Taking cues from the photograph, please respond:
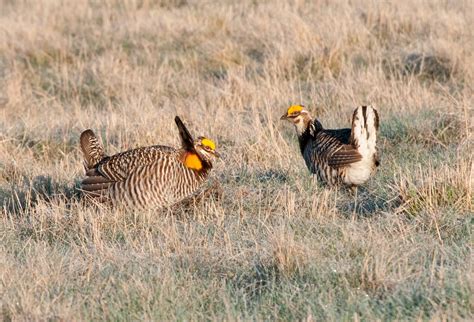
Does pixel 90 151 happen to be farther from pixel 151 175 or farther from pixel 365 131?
pixel 365 131

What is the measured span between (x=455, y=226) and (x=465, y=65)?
4.13 meters

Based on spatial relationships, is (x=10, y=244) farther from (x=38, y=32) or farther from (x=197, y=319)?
(x=38, y=32)

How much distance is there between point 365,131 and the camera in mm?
5918

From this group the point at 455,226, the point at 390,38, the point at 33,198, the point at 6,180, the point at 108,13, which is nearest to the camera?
the point at 455,226

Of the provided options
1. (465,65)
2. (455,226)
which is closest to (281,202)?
(455,226)

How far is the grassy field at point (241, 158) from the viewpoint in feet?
13.3

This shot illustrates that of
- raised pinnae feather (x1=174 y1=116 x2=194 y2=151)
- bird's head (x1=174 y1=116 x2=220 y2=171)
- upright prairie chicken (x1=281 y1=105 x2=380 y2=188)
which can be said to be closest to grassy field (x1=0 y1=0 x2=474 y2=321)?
upright prairie chicken (x1=281 y1=105 x2=380 y2=188)

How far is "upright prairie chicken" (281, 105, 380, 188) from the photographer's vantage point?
5891mm

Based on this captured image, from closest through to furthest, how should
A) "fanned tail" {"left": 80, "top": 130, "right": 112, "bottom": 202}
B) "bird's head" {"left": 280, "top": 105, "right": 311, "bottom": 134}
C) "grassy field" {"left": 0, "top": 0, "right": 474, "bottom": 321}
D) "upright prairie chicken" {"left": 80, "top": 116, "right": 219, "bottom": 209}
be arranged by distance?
"grassy field" {"left": 0, "top": 0, "right": 474, "bottom": 321} → "upright prairie chicken" {"left": 80, "top": 116, "right": 219, "bottom": 209} → "fanned tail" {"left": 80, "top": 130, "right": 112, "bottom": 202} → "bird's head" {"left": 280, "top": 105, "right": 311, "bottom": 134}

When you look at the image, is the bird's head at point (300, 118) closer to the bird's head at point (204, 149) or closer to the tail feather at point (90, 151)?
the bird's head at point (204, 149)

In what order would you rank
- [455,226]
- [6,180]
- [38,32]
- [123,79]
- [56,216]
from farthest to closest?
1. [38,32]
2. [123,79]
3. [6,180]
4. [56,216]
5. [455,226]

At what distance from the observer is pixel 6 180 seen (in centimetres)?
675

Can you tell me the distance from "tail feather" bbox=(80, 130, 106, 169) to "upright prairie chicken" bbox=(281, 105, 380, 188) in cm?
146

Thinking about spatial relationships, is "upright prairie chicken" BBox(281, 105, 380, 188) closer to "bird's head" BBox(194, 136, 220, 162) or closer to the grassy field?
the grassy field
